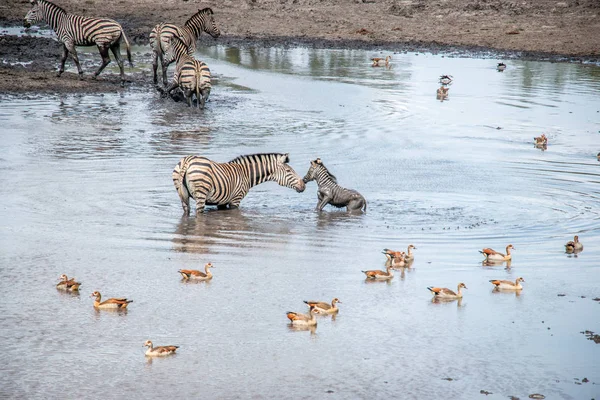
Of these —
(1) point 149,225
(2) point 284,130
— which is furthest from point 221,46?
(1) point 149,225

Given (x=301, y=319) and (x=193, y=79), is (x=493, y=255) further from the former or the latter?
(x=193, y=79)

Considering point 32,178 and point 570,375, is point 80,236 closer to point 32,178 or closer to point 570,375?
point 32,178

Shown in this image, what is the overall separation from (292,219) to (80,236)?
2955mm

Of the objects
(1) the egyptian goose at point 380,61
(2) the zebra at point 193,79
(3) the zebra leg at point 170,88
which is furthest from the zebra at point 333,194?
(1) the egyptian goose at point 380,61

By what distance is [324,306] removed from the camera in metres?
8.59

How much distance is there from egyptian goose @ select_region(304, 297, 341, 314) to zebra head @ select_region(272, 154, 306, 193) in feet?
16.8

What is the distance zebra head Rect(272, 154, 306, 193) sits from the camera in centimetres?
1373

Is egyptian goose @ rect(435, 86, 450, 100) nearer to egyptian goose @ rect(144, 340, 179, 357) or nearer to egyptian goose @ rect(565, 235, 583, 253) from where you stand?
egyptian goose @ rect(565, 235, 583, 253)

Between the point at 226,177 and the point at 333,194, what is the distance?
152 centimetres

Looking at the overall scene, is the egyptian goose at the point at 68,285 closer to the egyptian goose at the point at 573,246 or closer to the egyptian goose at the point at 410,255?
the egyptian goose at the point at 410,255

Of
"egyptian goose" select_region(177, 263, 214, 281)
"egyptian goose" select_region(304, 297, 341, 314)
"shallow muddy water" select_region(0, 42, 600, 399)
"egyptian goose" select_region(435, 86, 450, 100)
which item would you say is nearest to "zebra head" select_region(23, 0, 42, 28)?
A: "shallow muddy water" select_region(0, 42, 600, 399)

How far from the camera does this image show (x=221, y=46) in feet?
101

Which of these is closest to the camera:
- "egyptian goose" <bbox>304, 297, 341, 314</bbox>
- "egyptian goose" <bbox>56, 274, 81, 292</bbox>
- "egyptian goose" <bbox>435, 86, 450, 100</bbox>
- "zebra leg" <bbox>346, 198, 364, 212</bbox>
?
"egyptian goose" <bbox>304, 297, 341, 314</bbox>

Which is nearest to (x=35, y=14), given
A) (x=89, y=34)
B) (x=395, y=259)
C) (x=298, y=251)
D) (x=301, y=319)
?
(x=89, y=34)
